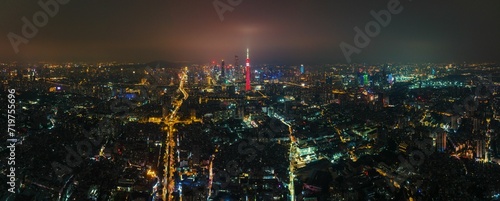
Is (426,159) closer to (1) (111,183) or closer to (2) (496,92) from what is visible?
(1) (111,183)

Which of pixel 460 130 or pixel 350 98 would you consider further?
pixel 350 98

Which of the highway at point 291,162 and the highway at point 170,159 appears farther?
the highway at point 170,159

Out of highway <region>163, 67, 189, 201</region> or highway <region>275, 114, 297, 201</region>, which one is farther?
highway <region>163, 67, 189, 201</region>

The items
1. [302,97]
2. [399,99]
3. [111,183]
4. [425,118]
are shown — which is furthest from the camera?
[302,97]

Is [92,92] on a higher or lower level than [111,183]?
higher

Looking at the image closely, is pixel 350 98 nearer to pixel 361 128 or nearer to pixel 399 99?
pixel 399 99

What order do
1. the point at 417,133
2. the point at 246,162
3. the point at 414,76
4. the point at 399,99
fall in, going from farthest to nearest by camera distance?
the point at 414,76 → the point at 399,99 → the point at 417,133 → the point at 246,162

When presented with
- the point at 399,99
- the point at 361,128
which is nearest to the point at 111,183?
the point at 361,128

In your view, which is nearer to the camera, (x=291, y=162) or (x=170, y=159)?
(x=291, y=162)

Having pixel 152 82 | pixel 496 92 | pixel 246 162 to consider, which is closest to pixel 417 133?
pixel 246 162
